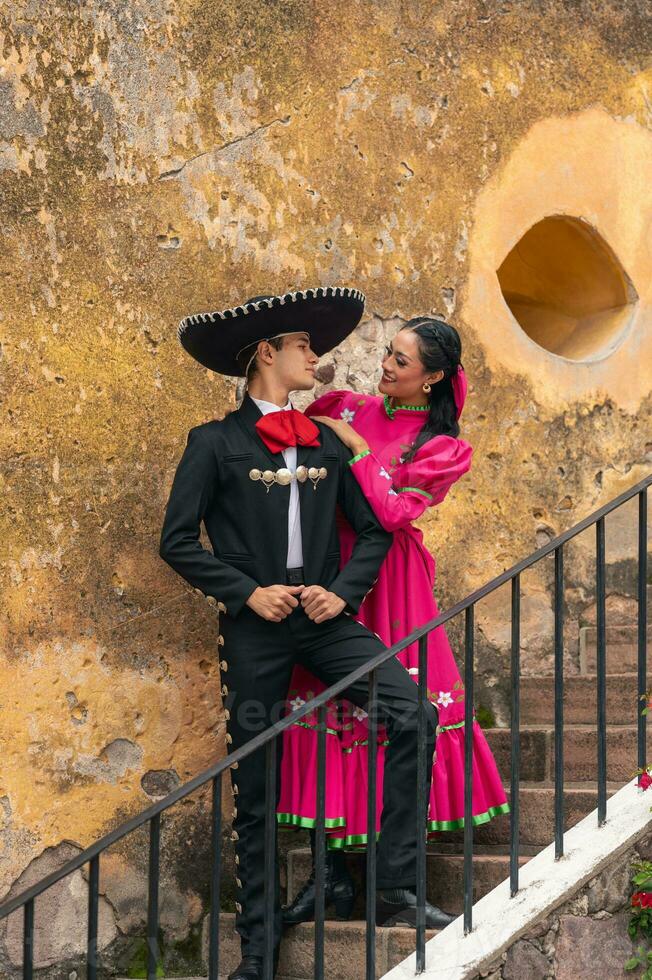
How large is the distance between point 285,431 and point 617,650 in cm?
176

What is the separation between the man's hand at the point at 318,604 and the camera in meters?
3.78

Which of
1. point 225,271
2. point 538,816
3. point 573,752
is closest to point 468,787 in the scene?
point 538,816

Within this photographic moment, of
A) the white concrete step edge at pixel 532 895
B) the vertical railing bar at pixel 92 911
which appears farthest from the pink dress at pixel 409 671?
the vertical railing bar at pixel 92 911

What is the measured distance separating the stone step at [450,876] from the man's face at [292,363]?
1336 mm

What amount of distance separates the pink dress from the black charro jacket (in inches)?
5.7

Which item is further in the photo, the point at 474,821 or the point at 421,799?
the point at 474,821

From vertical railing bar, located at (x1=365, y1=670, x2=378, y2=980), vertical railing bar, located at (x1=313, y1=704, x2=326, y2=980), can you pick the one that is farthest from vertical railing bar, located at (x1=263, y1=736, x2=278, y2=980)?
vertical railing bar, located at (x1=365, y1=670, x2=378, y2=980)

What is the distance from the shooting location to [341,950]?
3.78 m

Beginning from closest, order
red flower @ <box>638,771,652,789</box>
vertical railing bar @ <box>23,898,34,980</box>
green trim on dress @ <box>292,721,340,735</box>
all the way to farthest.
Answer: vertical railing bar @ <box>23,898,34,980</box>, red flower @ <box>638,771,652,789</box>, green trim on dress @ <box>292,721,340,735</box>

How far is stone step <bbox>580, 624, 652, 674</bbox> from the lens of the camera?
502 centimetres

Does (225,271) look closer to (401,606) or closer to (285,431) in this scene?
(285,431)

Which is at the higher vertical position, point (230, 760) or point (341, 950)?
point (230, 760)

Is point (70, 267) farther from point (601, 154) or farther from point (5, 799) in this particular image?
point (601, 154)

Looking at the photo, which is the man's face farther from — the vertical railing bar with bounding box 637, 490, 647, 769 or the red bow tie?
the vertical railing bar with bounding box 637, 490, 647, 769
